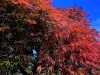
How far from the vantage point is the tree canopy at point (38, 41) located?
608 centimetres

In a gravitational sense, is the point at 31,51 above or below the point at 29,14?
below

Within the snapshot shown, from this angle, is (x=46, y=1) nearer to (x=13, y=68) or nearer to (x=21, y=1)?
(x=21, y=1)

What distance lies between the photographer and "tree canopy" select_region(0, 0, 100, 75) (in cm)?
608

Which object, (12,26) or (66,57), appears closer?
(12,26)

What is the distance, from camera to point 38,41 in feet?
21.1

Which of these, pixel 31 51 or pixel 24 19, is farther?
pixel 31 51

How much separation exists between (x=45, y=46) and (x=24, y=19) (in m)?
0.89

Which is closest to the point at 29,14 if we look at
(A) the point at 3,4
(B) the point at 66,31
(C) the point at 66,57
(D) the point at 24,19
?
(D) the point at 24,19

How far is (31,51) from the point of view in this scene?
647 centimetres

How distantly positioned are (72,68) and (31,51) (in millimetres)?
1203

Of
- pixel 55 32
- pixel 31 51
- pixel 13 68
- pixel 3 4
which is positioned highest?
pixel 3 4

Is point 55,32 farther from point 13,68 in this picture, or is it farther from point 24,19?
point 13,68

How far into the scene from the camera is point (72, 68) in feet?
22.4

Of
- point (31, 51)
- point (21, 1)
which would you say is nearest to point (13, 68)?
point (31, 51)
